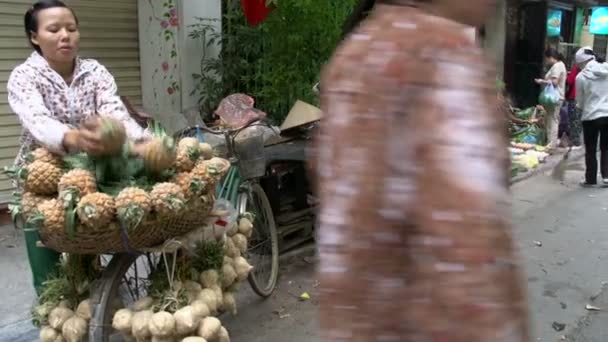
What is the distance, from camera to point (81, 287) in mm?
→ 2855

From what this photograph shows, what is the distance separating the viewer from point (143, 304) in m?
2.79

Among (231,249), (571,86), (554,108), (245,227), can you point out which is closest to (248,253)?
(245,227)

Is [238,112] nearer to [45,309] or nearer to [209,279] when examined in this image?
[209,279]

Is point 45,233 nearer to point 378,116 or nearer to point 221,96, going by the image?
point 378,116

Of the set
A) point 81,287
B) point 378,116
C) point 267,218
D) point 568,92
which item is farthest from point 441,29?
point 568,92

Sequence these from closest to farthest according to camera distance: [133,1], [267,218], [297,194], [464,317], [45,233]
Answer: [464,317] < [45,233] < [267,218] < [297,194] < [133,1]

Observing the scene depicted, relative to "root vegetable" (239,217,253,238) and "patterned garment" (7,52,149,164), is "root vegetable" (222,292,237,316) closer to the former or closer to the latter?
"root vegetable" (239,217,253,238)

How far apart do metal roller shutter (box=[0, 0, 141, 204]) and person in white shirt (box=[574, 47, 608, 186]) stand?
5606mm

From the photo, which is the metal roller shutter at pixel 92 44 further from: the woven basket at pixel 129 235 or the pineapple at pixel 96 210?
the pineapple at pixel 96 210

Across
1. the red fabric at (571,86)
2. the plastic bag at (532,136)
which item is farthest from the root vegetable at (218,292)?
the red fabric at (571,86)

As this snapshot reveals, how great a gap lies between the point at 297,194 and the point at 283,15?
146 centimetres

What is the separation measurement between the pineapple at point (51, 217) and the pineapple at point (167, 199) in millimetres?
333

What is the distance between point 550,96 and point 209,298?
912cm

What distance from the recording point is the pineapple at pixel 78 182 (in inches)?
92.7
